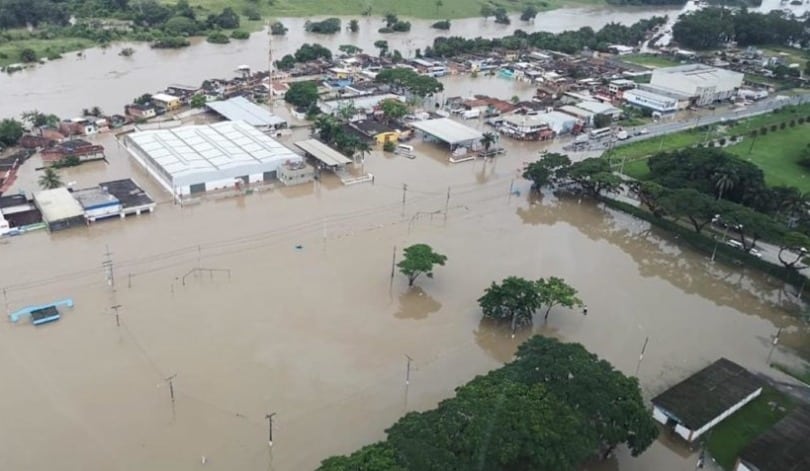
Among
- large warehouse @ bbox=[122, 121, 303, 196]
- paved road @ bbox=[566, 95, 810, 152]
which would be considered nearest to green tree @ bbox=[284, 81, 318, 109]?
large warehouse @ bbox=[122, 121, 303, 196]

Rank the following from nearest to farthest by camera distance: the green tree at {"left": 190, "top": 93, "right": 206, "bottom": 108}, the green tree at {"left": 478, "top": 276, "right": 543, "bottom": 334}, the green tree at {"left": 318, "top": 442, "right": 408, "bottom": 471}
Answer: the green tree at {"left": 318, "top": 442, "right": 408, "bottom": 471} < the green tree at {"left": 478, "top": 276, "right": 543, "bottom": 334} < the green tree at {"left": 190, "top": 93, "right": 206, "bottom": 108}

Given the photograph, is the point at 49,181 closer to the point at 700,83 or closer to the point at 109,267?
the point at 109,267

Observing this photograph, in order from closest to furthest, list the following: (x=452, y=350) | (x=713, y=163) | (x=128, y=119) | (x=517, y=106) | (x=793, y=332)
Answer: (x=452, y=350)
(x=793, y=332)
(x=713, y=163)
(x=128, y=119)
(x=517, y=106)

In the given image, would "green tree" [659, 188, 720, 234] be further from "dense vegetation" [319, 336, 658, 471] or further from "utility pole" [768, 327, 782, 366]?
"dense vegetation" [319, 336, 658, 471]

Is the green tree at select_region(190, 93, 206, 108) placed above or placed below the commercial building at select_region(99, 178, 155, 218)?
above

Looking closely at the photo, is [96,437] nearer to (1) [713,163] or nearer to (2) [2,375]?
(2) [2,375]

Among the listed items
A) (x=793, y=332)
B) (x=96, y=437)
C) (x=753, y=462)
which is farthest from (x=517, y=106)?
(x=96, y=437)

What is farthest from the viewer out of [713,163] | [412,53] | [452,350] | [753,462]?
[412,53]
